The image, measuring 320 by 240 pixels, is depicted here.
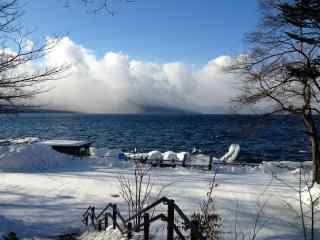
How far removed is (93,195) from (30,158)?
9769 millimetres

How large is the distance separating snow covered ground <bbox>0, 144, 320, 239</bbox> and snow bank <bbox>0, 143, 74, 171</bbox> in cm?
6

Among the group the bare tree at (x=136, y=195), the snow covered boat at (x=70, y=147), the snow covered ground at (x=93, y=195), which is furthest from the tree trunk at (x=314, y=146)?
the snow covered boat at (x=70, y=147)

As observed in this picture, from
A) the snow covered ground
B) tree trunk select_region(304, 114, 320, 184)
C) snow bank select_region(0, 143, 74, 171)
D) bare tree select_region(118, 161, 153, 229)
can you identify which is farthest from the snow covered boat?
tree trunk select_region(304, 114, 320, 184)

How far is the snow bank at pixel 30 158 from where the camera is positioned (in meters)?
20.9

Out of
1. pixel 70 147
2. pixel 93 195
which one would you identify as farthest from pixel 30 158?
pixel 93 195

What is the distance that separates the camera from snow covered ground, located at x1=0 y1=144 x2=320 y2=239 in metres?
9.75

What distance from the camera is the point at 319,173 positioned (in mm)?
14797

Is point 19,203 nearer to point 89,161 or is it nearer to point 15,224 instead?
point 15,224

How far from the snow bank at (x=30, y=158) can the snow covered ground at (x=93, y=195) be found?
0.06 meters

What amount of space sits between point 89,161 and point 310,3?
850 inches

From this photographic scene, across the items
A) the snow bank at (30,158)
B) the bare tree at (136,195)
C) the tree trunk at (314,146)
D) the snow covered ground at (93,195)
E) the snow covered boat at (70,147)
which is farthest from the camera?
the snow covered boat at (70,147)

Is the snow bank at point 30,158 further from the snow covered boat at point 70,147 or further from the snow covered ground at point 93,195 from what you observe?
the snow covered boat at point 70,147

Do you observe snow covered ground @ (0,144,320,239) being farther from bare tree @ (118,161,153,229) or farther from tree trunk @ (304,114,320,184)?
tree trunk @ (304,114,320,184)

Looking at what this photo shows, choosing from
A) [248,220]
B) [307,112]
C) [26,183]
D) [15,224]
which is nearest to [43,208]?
[15,224]
